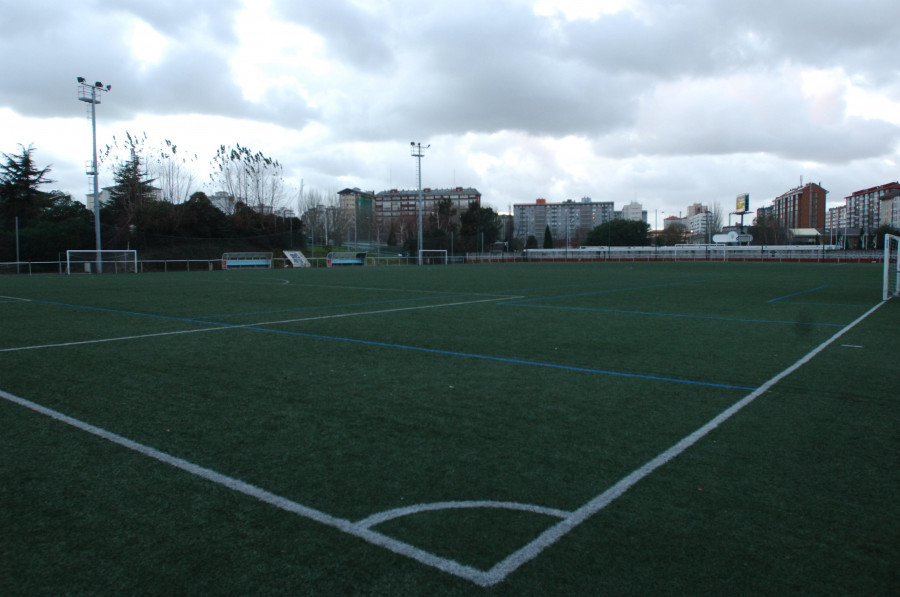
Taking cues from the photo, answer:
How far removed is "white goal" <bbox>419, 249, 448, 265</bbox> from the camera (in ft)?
187

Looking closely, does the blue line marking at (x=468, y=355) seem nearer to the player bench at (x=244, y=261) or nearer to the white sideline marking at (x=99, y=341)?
the white sideline marking at (x=99, y=341)

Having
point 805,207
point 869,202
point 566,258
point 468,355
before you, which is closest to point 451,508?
point 468,355

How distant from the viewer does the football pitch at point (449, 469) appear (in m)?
2.48

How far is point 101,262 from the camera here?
34500 mm

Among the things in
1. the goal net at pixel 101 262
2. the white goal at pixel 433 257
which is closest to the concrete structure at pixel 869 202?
the white goal at pixel 433 257

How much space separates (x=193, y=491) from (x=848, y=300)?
675 inches

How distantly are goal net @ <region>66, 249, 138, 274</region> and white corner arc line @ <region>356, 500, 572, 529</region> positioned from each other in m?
36.5

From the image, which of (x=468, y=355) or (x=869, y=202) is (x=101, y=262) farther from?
(x=869, y=202)

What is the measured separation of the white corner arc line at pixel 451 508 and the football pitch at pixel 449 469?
12 millimetres

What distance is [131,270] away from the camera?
37.6 meters

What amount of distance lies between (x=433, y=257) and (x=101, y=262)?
30.6m

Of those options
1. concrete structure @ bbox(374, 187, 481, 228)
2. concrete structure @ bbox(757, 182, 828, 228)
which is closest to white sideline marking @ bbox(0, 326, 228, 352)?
concrete structure @ bbox(374, 187, 481, 228)

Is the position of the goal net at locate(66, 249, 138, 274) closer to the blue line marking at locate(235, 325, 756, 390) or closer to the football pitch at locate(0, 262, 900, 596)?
the blue line marking at locate(235, 325, 756, 390)

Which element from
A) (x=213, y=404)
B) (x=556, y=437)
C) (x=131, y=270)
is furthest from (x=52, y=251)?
(x=556, y=437)
